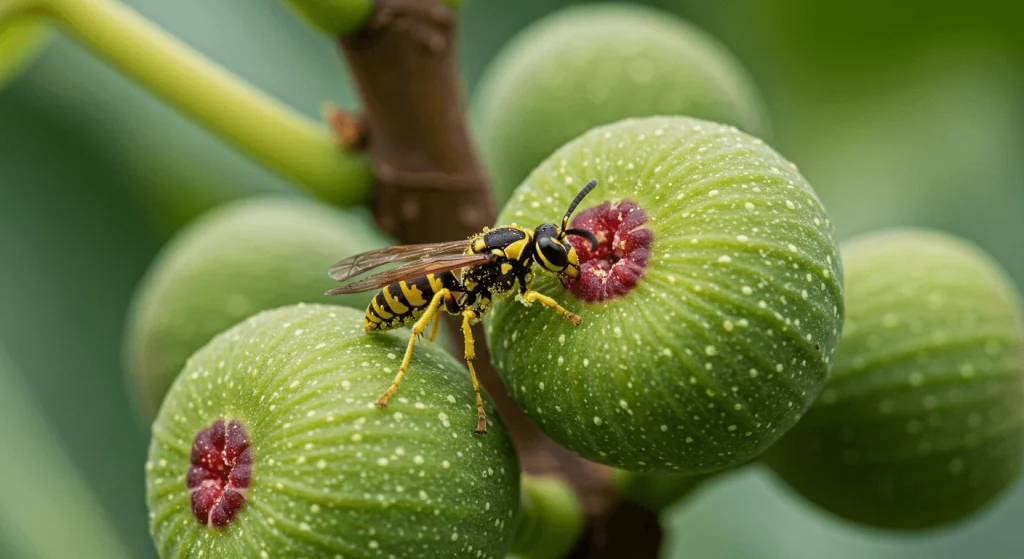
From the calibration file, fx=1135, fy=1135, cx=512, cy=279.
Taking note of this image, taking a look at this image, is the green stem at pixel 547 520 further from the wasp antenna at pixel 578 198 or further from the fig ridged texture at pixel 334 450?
the wasp antenna at pixel 578 198

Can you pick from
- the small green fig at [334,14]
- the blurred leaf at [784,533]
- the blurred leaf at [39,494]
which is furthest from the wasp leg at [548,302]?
the blurred leaf at [39,494]

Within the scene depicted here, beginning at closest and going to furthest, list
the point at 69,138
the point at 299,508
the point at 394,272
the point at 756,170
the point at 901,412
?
the point at 299,508, the point at 756,170, the point at 394,272, the point at 901,412, the point at 69,138

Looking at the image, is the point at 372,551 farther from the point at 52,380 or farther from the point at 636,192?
the point at 52,380

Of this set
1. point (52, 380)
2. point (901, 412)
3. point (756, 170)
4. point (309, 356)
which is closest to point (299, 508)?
point (309, 356)

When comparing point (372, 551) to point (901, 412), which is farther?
point (901, 412)

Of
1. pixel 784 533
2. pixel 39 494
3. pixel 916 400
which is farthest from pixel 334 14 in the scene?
pixel 784 533

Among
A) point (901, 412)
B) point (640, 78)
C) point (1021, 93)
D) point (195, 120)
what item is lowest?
point (195, 120)

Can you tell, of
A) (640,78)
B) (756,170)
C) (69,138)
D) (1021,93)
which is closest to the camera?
(756,170)
